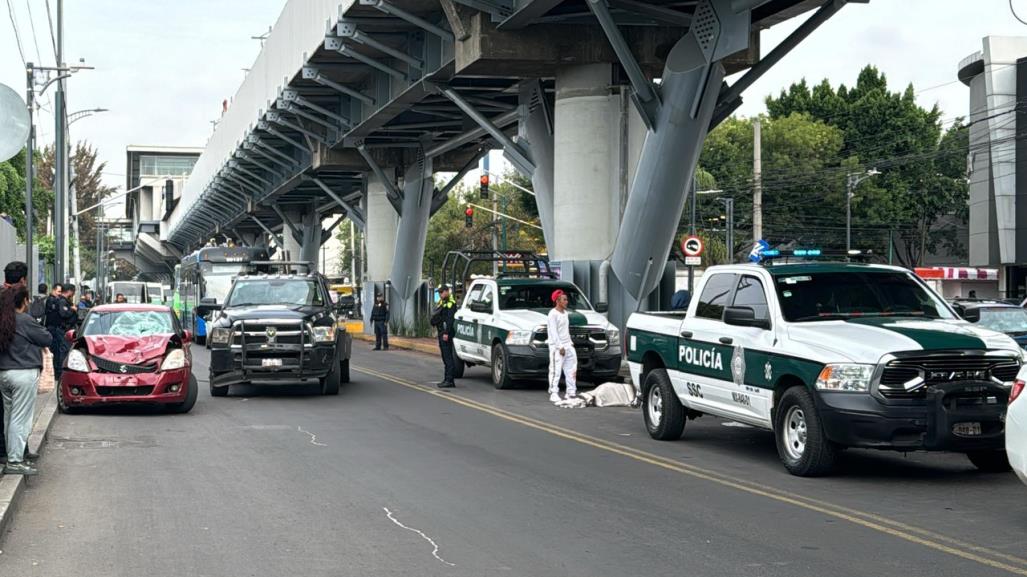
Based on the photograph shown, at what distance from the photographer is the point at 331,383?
2152 centimetres

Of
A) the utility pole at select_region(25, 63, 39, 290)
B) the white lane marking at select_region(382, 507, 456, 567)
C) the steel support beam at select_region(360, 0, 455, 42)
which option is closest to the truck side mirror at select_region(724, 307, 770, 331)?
the white lane marking at select_region(382, 507, 456, 567)

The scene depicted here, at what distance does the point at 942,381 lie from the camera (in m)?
11.0

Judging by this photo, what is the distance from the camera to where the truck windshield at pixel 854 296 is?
12453 mm

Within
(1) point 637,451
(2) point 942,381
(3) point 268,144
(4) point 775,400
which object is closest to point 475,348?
(1) point 637,451

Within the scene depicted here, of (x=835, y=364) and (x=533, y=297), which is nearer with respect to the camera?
(x=835, y=364)

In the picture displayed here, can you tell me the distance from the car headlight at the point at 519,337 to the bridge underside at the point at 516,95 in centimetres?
444

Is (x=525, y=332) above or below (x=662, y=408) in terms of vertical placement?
above

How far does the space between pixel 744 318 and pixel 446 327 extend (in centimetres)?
1172

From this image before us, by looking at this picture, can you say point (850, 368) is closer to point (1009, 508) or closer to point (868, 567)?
point (1009, 508)

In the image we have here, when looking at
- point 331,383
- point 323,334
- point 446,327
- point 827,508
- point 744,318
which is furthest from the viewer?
point 446,327

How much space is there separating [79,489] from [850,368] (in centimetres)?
680

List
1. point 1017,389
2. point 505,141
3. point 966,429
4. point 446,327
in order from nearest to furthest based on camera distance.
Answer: point 1017,389, point 966,429, point 446,327, point 505,141

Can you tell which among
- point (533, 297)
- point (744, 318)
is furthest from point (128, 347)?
point (744, 318)

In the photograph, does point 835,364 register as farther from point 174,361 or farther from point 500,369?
point 500,369
